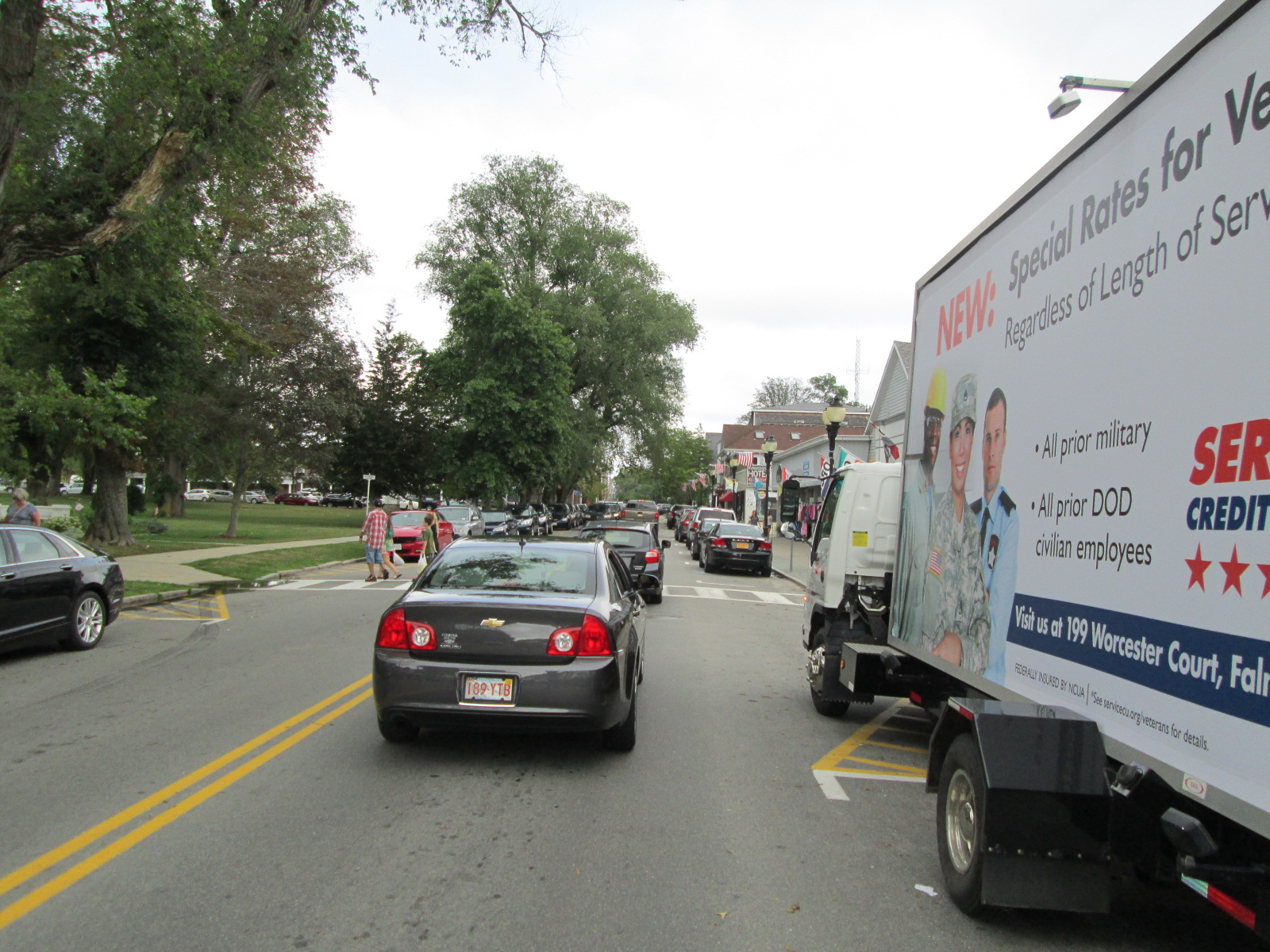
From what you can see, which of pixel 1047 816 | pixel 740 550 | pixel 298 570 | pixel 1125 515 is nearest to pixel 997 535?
pixel 1125 515

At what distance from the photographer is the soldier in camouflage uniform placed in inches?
199

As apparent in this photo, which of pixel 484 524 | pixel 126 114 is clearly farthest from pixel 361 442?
pixel 126 114

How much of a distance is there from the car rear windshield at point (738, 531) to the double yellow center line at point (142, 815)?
20130 millimetres

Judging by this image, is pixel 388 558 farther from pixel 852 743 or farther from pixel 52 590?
pixel 852 743

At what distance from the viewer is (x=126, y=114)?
13102 millimetres

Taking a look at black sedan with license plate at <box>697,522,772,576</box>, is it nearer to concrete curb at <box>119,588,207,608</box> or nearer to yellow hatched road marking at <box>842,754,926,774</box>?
concrete curb at <box>119,588,207,608</box>

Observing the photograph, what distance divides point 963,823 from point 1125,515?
5.41ft

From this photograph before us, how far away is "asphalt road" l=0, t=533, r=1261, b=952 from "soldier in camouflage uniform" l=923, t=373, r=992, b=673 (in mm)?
1085

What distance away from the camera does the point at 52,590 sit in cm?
1011

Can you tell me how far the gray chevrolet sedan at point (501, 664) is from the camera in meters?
5.91

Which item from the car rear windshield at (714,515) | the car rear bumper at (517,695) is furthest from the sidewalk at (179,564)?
the car rear windshield at (714,515)

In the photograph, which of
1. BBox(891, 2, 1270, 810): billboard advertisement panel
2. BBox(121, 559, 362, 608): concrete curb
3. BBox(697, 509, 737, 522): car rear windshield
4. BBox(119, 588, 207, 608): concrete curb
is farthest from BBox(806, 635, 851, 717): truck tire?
BBox(697, 509, 737, 522): car rear windshield

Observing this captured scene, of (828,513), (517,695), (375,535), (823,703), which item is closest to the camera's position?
(517,695)

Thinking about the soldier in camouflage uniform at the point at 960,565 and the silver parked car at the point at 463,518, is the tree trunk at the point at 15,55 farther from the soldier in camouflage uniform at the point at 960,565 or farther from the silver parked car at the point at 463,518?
the silver parked car at the point at 463,518
